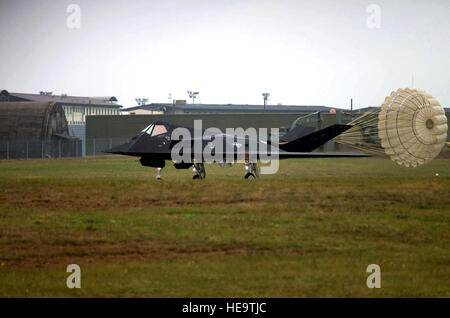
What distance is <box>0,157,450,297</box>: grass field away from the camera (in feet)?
43.9

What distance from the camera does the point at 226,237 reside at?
16844mm

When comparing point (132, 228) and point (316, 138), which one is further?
point (316, 138)

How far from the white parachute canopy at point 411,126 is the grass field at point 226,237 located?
1257 centimetres

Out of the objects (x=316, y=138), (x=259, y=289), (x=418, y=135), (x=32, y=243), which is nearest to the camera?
(x=259, y=289)

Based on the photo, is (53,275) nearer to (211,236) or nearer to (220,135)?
(211,236)

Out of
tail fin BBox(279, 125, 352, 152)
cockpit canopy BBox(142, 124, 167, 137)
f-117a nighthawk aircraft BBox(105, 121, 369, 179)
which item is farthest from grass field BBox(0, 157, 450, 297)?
tail fin BBox(279, 125, 352, 152)

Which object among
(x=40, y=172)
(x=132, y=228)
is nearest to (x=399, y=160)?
(x=40, y=172)

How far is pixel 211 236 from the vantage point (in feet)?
55.4

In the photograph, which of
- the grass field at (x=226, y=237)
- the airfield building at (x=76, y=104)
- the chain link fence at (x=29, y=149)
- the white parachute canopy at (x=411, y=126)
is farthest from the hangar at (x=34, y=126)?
the grass field at (x=226, y=237)

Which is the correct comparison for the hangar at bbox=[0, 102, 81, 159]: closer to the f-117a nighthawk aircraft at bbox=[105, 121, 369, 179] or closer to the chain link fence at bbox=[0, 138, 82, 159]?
the chain link fence at bbox=[0, 138, 82, 159]

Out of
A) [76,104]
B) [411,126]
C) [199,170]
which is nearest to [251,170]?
[199,170]

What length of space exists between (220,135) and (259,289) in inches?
721

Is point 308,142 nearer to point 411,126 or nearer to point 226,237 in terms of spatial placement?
point 411,126

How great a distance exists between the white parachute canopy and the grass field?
41.2ft
